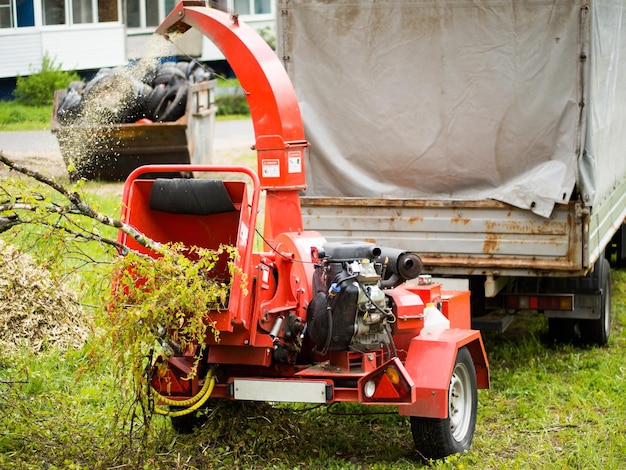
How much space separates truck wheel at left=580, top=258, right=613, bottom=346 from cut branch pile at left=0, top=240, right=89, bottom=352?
424 centimetres

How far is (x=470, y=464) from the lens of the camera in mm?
6051

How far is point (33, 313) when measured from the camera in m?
7.70

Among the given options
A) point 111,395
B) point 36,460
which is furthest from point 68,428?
point 111,395

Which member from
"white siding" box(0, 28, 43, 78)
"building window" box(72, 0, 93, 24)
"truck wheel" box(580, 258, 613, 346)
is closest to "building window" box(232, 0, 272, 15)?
"building window" box(72, 0, 93, 24)

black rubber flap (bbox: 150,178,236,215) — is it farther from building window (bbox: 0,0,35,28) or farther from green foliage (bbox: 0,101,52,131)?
building window (bbox: 0,0,35,28)

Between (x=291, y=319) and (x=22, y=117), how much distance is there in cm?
529

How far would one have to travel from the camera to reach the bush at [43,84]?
10695mm

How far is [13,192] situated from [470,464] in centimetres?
307

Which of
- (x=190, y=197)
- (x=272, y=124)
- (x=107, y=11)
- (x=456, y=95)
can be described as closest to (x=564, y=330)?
(x=456, y=95)

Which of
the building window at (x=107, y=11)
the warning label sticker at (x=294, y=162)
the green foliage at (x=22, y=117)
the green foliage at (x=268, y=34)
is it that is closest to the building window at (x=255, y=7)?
the green foliage at (x=268, y=34)

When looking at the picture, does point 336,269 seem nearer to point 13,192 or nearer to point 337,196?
point 13,192

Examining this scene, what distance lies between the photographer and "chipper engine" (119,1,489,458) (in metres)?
5.64

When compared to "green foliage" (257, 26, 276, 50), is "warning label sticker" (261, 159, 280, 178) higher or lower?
lower

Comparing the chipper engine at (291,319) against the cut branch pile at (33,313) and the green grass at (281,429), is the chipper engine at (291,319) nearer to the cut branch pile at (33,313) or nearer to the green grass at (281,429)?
the green grass at (281,429)
